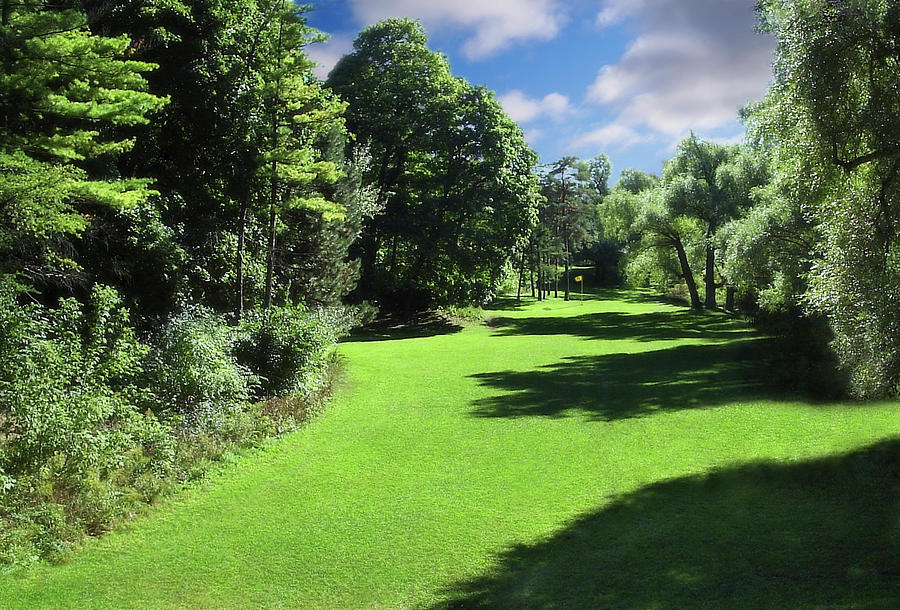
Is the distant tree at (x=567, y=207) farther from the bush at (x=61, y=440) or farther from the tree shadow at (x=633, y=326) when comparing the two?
the bush at (x=61, y=440)

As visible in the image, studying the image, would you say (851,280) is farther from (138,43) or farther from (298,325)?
(138,43)

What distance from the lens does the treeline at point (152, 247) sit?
818 cm

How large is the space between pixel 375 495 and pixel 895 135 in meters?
8.46

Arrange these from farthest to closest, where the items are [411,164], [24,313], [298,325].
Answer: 1. [411,164]
2. [298,325]
3. [24,313]

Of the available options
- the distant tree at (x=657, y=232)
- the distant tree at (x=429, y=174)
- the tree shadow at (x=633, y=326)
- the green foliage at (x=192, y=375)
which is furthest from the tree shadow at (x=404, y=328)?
the green foliage at (x=192, y=375)

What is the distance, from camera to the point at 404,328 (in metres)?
34.6

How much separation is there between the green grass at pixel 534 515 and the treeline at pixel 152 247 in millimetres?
977

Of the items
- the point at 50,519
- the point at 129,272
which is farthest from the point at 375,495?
the point at 129,272

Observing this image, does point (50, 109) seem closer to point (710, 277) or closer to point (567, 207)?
point (710, 277)

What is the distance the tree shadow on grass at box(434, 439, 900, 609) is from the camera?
5.48 meters

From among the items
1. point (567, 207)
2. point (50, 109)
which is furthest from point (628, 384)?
point (567, 207)

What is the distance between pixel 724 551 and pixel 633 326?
98.1 feet

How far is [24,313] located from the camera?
869cm

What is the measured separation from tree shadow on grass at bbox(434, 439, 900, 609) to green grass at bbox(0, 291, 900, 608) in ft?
0.09
